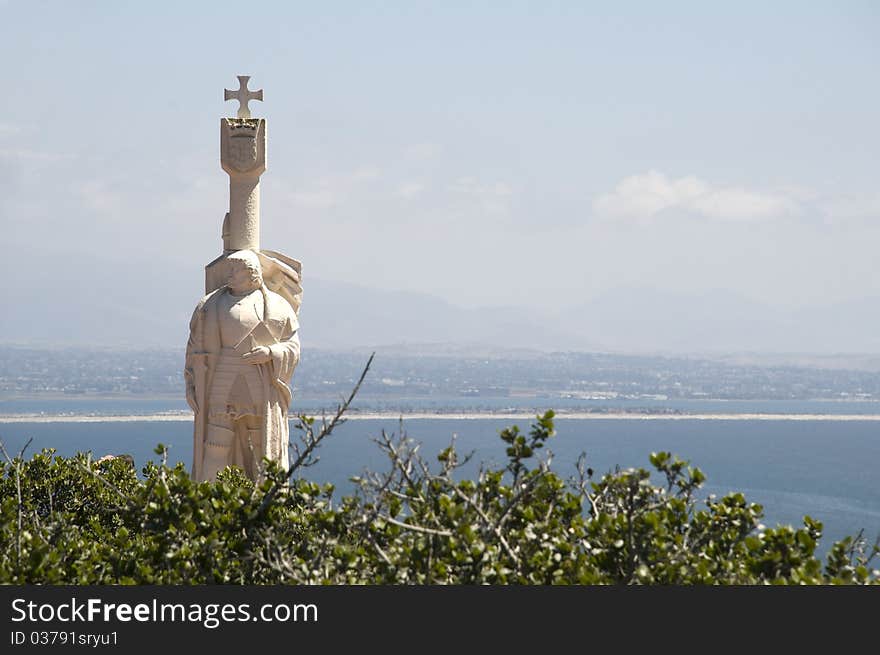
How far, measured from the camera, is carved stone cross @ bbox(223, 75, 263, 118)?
677 inches

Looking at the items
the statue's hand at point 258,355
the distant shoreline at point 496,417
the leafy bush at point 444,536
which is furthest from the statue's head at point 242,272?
the distant shoreline at point 496,417

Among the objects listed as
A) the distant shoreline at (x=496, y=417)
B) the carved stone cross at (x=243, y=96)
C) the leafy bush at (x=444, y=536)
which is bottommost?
the distant shoreline at (x=496, y=417)

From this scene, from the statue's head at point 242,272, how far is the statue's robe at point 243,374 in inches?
6.9

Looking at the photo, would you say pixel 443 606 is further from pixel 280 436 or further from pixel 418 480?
pixel 280 436

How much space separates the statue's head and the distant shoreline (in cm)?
9378

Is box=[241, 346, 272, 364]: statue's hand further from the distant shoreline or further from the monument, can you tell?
the distant shoreline

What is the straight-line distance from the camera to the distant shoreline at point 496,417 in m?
117

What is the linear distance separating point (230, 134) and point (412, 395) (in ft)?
529

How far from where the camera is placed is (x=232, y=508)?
1010cm

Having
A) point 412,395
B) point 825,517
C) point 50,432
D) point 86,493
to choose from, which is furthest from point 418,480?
point 412,395

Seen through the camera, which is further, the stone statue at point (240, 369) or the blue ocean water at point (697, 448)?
the blue ocean water at point (697, 448)

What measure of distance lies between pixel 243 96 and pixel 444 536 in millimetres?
9620

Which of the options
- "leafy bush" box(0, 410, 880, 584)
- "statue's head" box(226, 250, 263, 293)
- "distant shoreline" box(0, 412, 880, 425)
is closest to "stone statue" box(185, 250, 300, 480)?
"statue's head" box(226, 250, 263, 293)

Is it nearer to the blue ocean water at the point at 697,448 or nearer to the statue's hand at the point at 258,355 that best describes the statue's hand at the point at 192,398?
the statue's hand at the point at 258,355
